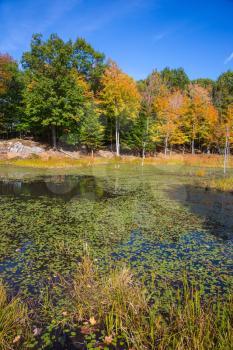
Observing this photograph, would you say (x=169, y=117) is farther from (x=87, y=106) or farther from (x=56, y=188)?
(x=56, y=188)

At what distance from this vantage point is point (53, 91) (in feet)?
103

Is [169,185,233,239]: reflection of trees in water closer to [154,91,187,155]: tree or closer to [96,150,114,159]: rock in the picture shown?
[96,150,114,159]: rock

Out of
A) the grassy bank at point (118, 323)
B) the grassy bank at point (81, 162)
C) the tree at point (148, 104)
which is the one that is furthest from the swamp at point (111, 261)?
the tree at point (148, 104)

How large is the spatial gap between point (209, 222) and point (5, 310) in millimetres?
7710

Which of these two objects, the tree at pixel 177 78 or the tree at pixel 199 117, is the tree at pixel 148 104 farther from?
the tree at pixel 177 78

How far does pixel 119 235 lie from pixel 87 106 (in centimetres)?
2928

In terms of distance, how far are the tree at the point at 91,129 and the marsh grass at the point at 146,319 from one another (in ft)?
98.0

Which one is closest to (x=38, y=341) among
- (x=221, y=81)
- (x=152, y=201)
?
(x=152, y=201)

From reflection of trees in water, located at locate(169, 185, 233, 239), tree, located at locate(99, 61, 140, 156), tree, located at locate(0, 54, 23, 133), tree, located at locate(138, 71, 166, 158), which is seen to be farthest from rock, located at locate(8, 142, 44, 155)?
reflection of trees in water, located at locate(169, 185, 233, 239)

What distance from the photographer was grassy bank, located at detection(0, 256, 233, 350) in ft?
10.2

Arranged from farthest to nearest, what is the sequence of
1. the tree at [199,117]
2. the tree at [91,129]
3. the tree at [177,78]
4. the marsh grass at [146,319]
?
the tree at [177,78]
the tree at [199,117]
the tree at [91,129]
the marsh grass at [146,319]

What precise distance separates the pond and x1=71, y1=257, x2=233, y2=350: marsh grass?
2.11ft

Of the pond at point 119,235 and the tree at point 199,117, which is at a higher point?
the tree at point 199,117

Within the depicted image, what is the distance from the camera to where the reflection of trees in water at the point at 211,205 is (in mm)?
8852
